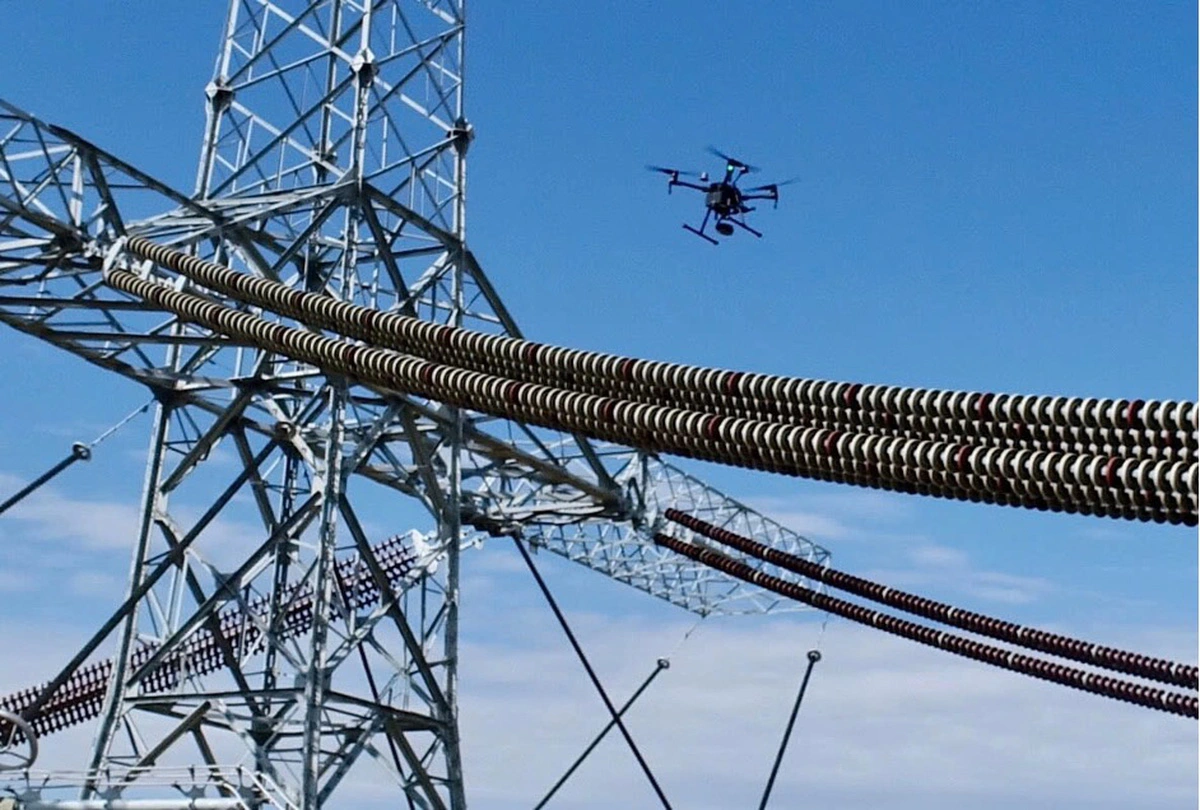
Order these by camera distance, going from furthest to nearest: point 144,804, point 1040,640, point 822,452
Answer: point 1040,640 → point 144,804 → point 822,452

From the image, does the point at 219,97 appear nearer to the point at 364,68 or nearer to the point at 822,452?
the point at 364,68

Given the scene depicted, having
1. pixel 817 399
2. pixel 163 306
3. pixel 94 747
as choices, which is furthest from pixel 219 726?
pixel 817 399

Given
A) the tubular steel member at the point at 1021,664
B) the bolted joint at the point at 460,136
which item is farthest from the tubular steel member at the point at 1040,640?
the bolted joint at the point at 460,136

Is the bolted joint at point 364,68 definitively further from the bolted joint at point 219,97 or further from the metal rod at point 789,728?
the metal rod at point 789,728

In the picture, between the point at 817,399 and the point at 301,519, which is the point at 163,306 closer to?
the point at 301,519

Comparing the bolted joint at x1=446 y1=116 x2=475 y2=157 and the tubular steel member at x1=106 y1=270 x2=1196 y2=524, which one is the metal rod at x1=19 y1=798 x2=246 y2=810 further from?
the bolted joint at x1=446 y1=116 x2=475 y2=157

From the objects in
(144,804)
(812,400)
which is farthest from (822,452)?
(144,804)
